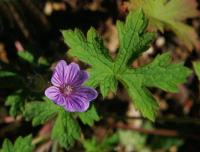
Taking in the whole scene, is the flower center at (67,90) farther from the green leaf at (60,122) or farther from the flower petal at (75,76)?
the green leaf at (60,122)

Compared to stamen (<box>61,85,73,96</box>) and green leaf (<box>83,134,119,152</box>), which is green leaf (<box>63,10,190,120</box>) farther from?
green leaf (<box>83,134,119,152</box>)

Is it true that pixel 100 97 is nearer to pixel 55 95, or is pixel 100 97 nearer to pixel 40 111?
pixel 40 111

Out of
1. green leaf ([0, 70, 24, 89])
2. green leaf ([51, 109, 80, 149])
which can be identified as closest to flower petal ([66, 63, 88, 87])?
green leaf ([51, 109, 80, 149])

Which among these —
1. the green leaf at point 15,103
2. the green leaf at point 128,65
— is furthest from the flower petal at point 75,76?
the green leaf at point 15,103

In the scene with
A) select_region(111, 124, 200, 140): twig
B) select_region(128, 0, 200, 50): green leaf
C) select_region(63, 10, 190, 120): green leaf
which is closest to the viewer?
select_region(63, 10, 190, 120): green leaf

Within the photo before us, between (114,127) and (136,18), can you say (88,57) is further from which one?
(114,127)

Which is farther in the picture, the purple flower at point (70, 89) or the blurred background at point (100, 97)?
the blurred background at point (100, 97)
